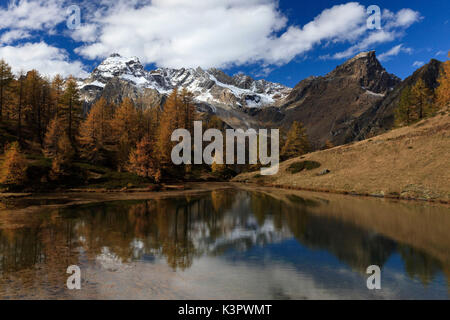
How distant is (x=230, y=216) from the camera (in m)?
30.1

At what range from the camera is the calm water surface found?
11148 mm

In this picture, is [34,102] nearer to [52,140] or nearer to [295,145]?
[52,140]

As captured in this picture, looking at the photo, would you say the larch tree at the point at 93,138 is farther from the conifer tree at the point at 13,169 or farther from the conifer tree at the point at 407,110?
the conifer tree at the point at 407,110

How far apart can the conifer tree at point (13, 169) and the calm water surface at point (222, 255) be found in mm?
23408

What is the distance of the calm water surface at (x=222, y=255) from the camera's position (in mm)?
11148

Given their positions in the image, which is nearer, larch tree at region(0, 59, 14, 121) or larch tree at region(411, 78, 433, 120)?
larch tree at region(0, 59, 14, 121)

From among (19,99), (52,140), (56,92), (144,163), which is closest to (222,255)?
Answer: (144,163)

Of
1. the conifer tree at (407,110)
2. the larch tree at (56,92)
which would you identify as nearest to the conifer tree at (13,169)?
the larch tree at (56,92)

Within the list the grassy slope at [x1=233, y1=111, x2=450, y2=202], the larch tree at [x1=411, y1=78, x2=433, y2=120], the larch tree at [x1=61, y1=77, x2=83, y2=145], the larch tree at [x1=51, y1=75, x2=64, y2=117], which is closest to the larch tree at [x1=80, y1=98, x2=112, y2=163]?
the larch tree at [x1=61, y1=77, x2=83, y2=145]

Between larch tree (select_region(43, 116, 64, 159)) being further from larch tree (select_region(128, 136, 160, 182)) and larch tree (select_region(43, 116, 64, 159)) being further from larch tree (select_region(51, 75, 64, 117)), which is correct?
larch tree (select_region(51, 75, 64, 117))

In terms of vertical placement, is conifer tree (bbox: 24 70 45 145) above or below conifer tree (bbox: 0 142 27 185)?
above

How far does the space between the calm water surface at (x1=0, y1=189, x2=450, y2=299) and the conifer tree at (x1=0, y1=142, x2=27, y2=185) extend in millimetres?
23408

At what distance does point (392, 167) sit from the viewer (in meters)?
53.5
